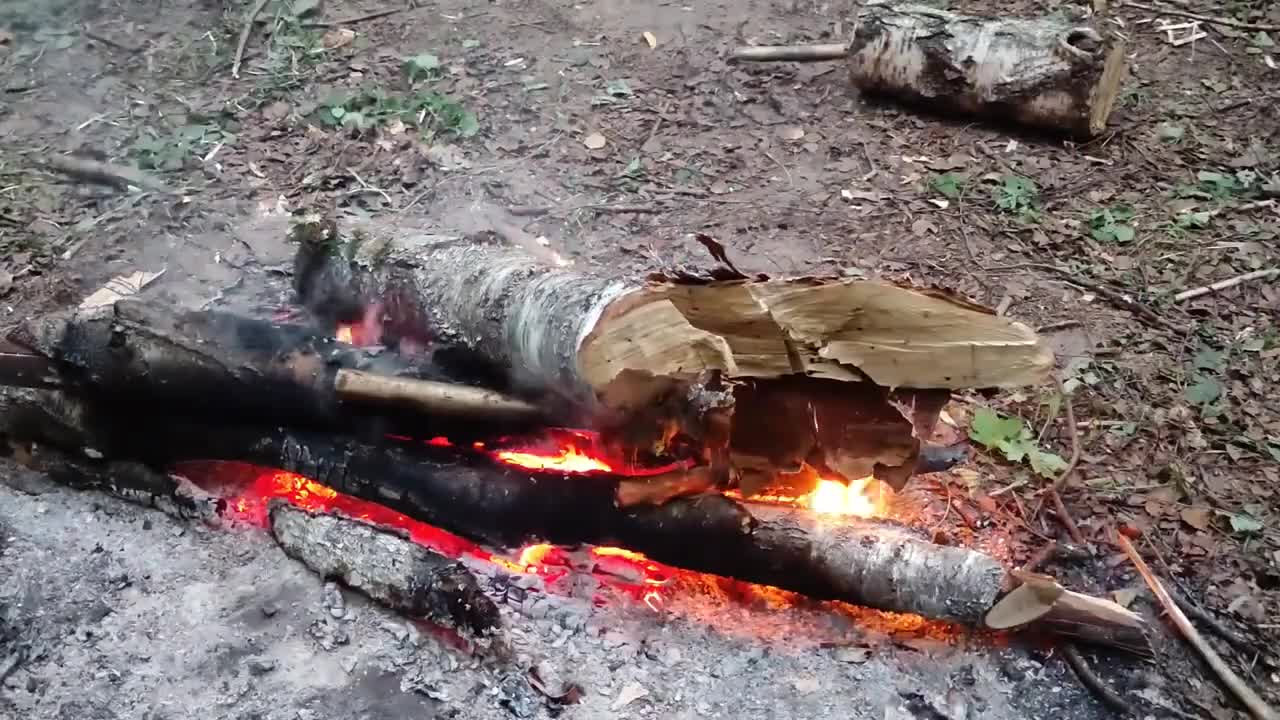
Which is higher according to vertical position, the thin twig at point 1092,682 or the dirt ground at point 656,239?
the dirt ground at point 656,239

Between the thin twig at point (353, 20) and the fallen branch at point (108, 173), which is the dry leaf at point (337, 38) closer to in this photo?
the thin twig at point (353, 20)

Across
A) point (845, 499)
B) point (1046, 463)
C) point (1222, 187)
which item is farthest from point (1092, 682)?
point (1222, 187)

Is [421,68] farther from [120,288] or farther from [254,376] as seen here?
[254,376]

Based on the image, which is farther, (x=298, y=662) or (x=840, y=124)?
(x=840, y=124)

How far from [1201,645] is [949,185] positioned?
2.96m

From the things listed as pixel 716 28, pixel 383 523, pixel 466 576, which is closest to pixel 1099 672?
pixel 466 576

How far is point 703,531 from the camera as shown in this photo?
283 centimetres

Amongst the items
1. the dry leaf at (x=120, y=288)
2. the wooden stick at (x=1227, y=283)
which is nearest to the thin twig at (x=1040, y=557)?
the wooden stick at (x=1227, y=283)

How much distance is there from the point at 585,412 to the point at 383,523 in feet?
2.83

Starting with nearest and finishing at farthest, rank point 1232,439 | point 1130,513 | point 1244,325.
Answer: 1. point 1130,513
2. point 1232,439
3. point 1244,325

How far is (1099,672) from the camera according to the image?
9.05 ft

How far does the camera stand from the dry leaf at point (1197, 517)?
335 centimetres

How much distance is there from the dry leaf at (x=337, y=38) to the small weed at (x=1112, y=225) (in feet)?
14.5

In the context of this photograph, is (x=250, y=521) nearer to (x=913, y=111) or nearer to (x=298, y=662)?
(x=298, y=662)
